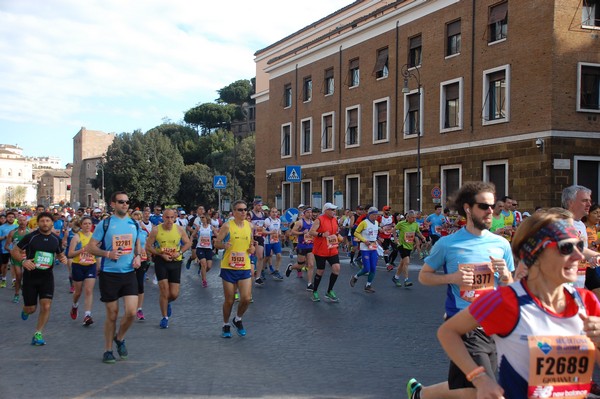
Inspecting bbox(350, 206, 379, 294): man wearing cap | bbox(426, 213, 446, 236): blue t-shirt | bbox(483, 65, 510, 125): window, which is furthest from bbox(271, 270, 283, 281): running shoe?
bbox(483, 65, 510, 125): window

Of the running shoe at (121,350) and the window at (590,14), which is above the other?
the window at (590,14)

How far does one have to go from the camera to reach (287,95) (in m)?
46.0

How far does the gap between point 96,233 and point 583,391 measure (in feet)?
20.8

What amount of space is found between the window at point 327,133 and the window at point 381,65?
5.28 meters

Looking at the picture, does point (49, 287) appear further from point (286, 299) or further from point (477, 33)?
point (477, 33)

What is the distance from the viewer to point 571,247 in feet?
9.12

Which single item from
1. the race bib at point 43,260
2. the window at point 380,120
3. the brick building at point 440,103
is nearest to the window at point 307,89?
the brick building at point 440,103

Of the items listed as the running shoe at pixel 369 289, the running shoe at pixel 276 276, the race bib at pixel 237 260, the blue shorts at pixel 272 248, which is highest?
the race bib at pixel 237 260

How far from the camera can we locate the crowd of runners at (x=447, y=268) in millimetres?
2818

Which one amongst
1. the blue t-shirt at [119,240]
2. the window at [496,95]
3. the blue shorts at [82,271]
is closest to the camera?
the blue t-shirt at [119,240]

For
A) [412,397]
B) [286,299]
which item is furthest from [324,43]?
[412,397]

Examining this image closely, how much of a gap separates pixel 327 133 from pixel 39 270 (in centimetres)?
3287

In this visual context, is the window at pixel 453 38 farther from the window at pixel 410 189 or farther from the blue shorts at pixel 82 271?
the blue shorts at pixel 82 271

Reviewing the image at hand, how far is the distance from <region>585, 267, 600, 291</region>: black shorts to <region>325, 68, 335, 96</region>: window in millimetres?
33624
